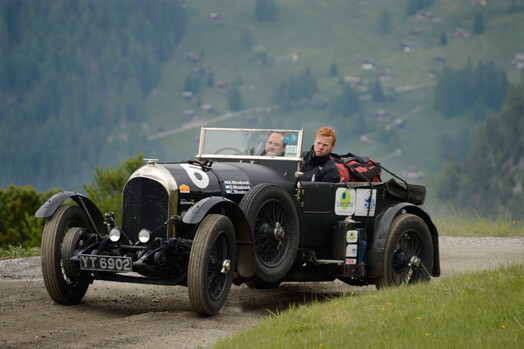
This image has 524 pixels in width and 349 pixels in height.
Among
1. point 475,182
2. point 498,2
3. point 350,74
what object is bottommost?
point 475,182

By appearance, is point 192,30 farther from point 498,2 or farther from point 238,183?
point 238,183

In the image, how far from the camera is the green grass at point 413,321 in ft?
19.0

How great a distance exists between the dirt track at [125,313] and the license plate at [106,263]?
1.55 ft

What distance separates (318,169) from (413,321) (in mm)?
3184

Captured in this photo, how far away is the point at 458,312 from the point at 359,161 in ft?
11.8

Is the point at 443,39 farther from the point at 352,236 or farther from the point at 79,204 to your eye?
the point at 79,204

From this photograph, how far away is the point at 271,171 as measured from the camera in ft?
29.3

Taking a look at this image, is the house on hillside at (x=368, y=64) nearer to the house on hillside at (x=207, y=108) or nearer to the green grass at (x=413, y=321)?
the house on hillside at (x=207, y=108)

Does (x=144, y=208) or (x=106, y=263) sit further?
(x=144, y=208)

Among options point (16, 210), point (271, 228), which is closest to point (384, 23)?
point (16, 210)

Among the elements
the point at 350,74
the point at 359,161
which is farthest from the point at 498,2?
the point at 359,161

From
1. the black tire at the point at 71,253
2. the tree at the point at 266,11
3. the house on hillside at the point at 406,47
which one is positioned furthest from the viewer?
the tree at the point at 266,11

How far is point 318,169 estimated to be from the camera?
927 centimetres

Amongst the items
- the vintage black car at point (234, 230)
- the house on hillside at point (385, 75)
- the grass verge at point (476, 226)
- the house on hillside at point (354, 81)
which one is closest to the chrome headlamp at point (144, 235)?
the vintage black car at point (234, 230)
